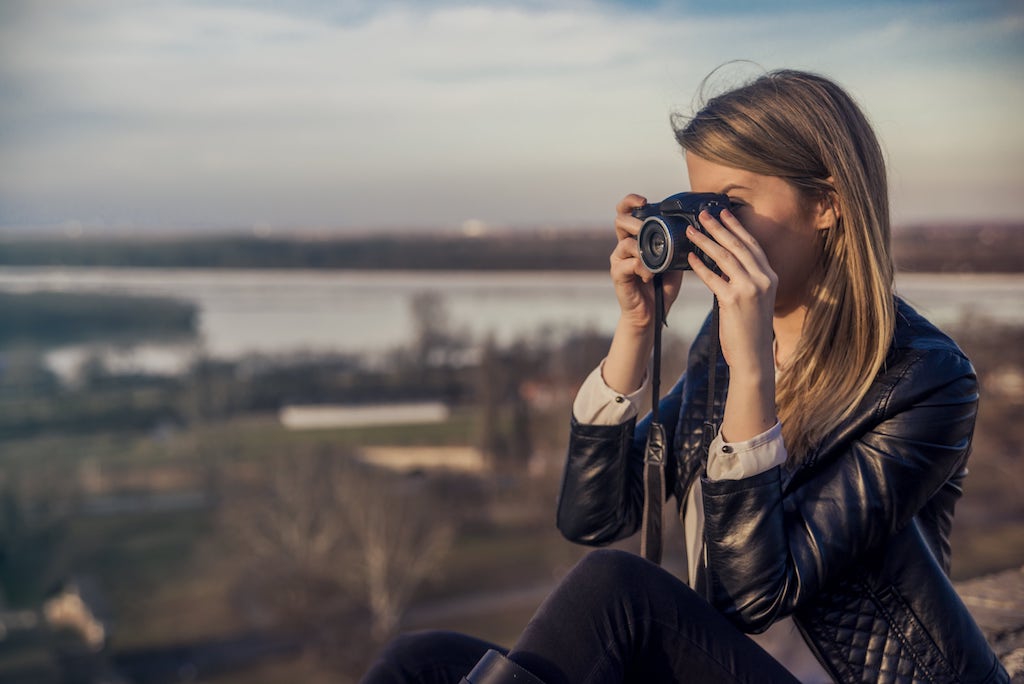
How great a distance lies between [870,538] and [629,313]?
1.59 feet

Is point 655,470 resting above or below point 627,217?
below

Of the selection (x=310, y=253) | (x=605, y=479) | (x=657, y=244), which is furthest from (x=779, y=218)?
(x=310, y=253)

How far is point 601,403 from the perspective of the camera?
1.46m

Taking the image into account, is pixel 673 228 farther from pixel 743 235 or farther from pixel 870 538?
pixel 870 538

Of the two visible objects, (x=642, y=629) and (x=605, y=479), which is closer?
(x=642, y=629)

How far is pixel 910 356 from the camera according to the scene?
121 cm

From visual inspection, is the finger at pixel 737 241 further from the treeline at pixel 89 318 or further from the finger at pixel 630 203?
the treeline at pixel 89 318

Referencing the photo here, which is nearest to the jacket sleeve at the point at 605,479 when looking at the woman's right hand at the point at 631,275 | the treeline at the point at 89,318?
the woman's right hand at the point at 631,275

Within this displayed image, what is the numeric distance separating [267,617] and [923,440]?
91.9ft

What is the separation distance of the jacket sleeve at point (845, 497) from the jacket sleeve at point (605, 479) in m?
0.29

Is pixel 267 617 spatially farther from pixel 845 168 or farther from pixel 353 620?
pixel 845 168

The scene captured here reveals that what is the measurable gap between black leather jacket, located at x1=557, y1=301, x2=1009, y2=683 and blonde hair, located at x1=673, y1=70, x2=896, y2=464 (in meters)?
0.05

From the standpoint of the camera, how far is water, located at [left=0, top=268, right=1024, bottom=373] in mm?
33406

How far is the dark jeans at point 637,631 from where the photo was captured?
114cm
